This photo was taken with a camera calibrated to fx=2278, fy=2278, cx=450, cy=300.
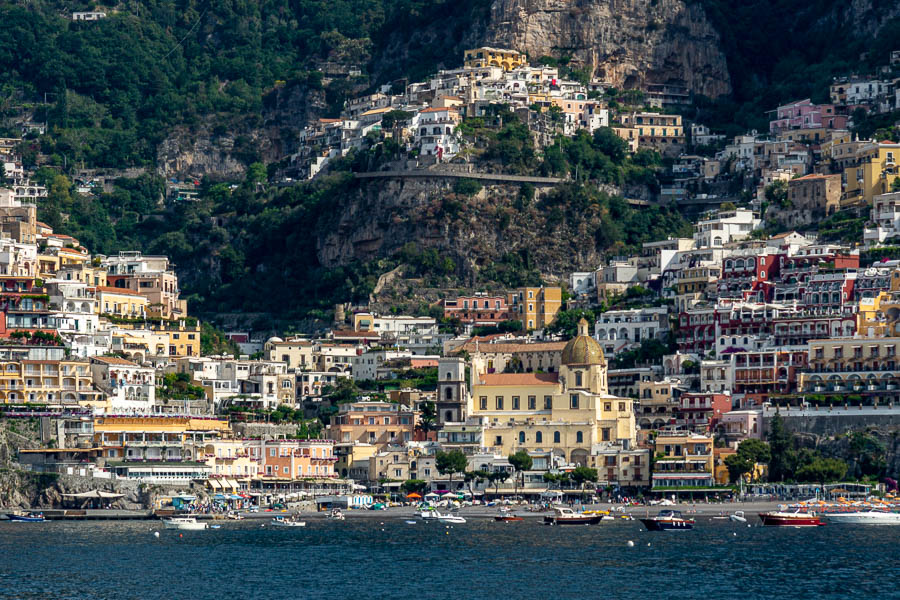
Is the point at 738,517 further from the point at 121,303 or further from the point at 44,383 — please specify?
the point at 121,303

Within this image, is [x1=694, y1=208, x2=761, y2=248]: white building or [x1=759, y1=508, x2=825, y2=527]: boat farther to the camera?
[x1=694, y1=208, x2=761, y2=248]: white building

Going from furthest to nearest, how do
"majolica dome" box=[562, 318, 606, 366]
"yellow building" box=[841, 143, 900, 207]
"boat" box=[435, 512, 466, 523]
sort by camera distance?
"yellow building" box=[841, 143, 900, 207] → "majolica dome" box=[562, 318, 606, 366] → "boat" box=[435, 512, 466, 523]

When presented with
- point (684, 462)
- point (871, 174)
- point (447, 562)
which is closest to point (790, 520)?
point (684, 462)

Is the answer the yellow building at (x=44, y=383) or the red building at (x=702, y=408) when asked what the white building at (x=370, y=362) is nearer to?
the yellow building at (x=44, y=383)

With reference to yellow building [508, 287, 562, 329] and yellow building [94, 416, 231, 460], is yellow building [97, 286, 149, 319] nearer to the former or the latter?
yellow building [94, 416, 231, 460]

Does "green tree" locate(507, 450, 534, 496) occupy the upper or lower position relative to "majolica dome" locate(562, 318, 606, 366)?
lower

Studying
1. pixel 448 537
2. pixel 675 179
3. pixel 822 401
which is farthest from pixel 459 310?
pixel 448 537

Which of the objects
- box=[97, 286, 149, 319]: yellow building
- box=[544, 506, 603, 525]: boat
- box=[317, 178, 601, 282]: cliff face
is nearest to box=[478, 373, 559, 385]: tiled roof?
box=[544, 506, 603, 525]: boat

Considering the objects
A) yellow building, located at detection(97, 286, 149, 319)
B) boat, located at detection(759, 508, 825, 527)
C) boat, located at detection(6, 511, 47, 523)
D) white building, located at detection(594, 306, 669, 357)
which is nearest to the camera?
boat, located at detection(759, 508, 825, 527)
